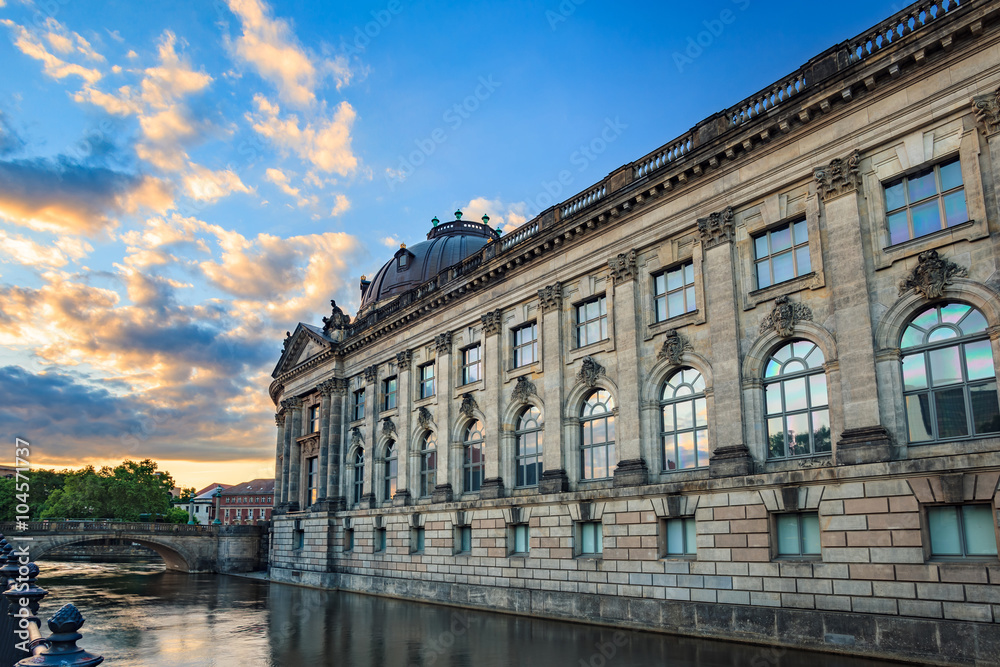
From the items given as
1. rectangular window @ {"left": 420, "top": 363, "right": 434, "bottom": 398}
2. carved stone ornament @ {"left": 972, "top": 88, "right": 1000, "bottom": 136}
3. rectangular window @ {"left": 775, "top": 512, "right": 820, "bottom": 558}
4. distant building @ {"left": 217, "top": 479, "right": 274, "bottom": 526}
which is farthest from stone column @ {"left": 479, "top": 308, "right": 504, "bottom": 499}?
distant building @ {"left": 217, "top": 479, "right": 274, "bottom": 526}

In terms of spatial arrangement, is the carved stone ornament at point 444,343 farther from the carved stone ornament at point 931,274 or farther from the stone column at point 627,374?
the carved stone ornament at point 931,274

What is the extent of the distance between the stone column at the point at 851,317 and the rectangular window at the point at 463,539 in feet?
60.3

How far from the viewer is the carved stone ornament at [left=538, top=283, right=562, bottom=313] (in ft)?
99.5

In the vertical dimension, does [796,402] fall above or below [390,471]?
above

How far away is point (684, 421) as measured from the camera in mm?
24625

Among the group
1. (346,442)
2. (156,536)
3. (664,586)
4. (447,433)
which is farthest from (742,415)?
(156,536)

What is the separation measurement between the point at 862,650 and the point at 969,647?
2.41 meters

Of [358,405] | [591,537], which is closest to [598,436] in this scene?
[591,537]

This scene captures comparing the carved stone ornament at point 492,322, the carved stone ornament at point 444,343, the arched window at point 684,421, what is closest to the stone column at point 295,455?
the carved stone ornament at point 444,343

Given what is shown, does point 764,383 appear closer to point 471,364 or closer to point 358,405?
point 471,364

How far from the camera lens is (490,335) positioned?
34031 millimetres

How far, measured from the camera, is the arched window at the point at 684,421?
24.0 meters

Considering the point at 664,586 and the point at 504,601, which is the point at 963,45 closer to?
the point at 664,586

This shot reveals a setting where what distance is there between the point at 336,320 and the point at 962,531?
4059 centimetres
